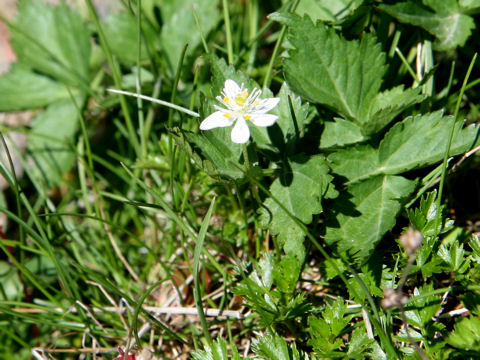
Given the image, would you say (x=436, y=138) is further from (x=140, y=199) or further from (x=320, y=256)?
(x=140, y=199)

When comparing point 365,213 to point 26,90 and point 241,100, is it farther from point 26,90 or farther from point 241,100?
point 26,90

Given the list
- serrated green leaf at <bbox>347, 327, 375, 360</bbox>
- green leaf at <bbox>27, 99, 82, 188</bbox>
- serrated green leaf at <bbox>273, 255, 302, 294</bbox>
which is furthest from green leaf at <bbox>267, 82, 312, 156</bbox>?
green leaf at <bbox>27, 99, 82, 188</bbox>

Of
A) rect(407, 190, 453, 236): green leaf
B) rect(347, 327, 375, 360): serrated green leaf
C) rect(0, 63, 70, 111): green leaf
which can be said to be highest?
rect(0, 63, 70, 111): green leaf

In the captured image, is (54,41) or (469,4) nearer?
(469,4)

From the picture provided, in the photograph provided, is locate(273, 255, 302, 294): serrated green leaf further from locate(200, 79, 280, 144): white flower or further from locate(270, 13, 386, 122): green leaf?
locate(270, 13, 386, 122): green leaf

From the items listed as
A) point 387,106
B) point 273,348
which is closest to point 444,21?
point 387,106

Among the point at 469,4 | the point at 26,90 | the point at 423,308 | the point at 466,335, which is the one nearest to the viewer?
the point at 466,335
